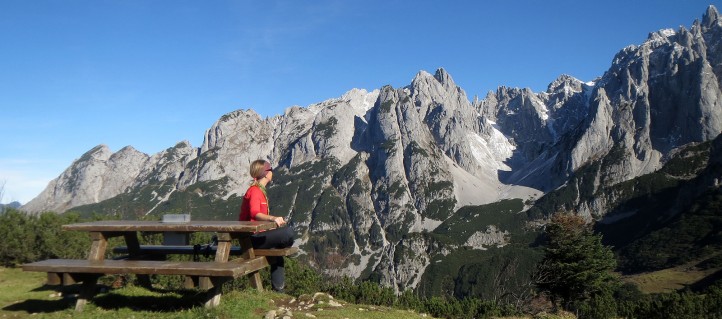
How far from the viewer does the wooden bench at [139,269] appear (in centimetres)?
1002

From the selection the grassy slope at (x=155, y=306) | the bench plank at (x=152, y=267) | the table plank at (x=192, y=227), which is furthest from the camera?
the grassy slope at (x=155, y=306)

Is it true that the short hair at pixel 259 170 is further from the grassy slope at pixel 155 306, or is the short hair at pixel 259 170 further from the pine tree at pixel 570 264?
the pine tree at pixel 570 264

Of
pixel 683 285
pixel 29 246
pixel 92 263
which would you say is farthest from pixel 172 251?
pixel 683 285

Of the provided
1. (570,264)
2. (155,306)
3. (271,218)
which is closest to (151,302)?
(155,306)

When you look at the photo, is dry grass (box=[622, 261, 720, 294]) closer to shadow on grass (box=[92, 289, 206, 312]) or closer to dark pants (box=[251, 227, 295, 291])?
dark pants (box=[251, 227, 295, 291])

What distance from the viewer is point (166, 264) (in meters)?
10.6

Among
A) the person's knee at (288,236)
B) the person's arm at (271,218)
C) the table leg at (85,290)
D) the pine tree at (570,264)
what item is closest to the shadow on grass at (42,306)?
the table leg at (85,290)

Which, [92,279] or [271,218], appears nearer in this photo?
[271,218]

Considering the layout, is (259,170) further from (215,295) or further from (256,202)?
(215,295)

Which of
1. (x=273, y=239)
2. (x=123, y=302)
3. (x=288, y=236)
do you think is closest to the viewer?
(x=273, y=239)

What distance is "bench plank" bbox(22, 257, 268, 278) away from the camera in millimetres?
9922

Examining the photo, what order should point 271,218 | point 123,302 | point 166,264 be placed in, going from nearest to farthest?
point 166,264, point 271,218, point 123,302

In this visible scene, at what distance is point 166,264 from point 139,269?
558mm

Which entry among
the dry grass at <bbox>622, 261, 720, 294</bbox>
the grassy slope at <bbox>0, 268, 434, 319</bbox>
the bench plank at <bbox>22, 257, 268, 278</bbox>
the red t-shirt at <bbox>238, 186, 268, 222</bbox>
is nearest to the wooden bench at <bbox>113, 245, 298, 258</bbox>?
the bench plank at <bbox>22, 257, 268, 278</bbox>
